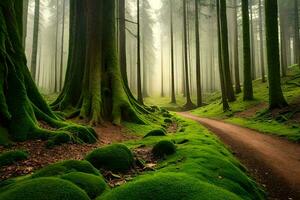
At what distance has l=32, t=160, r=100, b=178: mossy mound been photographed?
4.99 meters

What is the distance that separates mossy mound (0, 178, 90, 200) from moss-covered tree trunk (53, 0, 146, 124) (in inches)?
337

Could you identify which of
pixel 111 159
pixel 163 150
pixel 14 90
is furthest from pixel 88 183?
pixel 14 90

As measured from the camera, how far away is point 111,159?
6551 millimetres

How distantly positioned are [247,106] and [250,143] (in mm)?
9583

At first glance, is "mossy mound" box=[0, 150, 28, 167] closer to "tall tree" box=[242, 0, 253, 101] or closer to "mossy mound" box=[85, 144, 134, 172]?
"mossy mound" box=[85, 144, 134, 172]

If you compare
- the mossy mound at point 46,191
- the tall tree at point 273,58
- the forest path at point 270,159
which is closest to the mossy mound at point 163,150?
the forest path at point 270,159

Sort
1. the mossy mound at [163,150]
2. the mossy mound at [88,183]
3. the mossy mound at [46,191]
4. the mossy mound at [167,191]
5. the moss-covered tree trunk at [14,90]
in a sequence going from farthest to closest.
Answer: the moss-covered tree trunk at [14,90]
the mossy mound at [163,150]
the mossy mound at [88,183]
the mossy mound at [167,191]
the mossy mound at [46,191]

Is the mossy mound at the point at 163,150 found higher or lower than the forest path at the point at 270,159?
higher

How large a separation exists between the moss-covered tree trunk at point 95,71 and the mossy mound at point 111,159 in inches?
240

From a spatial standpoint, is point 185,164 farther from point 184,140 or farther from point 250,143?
point 250,143

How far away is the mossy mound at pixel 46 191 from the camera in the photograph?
386 centimetres

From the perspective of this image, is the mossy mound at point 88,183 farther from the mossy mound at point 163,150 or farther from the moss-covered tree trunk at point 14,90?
the moss-covered tree trunk at point 14,90

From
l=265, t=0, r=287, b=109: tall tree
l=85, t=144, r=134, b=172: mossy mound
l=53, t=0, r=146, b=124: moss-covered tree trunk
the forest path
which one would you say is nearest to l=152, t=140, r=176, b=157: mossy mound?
l=85, t=144, r=134, b=172: mossy mound

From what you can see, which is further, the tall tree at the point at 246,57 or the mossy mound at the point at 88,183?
the tall tree at the point at 246,57
